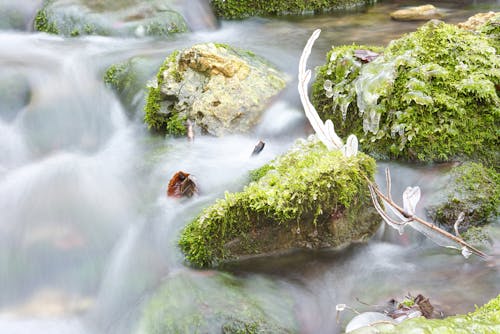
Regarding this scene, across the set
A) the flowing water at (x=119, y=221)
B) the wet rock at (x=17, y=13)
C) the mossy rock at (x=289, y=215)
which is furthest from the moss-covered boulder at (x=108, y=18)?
the mossy rock at (x=289, y=215)

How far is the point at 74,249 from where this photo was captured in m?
3.71

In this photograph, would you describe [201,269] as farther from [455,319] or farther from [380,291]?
[455,319]

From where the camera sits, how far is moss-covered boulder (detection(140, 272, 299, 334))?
291 cm

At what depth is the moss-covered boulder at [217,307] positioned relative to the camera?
2.91 meters

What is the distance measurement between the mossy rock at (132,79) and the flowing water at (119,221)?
0.41 feet

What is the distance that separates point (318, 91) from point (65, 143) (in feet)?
9.16

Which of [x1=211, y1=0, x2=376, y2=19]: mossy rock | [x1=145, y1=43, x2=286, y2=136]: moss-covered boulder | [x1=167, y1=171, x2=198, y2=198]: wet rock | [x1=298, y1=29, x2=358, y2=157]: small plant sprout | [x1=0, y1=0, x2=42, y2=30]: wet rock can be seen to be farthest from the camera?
[x1=211, y1=0, x2=376, y2=19]: mossy rock

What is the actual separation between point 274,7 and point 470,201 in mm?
A: 6485

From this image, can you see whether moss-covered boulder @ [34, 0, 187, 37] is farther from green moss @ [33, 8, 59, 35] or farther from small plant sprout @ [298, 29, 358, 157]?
small plant sprout @ [298, 29, 358, 157]

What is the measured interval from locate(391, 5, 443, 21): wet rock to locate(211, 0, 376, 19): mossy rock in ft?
4.18

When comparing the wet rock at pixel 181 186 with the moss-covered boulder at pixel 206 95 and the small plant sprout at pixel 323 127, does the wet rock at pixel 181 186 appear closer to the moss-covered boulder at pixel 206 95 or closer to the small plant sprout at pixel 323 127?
the moss-covered boulder at pixel 206 95

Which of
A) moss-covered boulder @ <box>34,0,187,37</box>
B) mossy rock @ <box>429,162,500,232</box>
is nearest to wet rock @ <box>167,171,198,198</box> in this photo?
mossy rock @ <box>429,162,500,232</box>

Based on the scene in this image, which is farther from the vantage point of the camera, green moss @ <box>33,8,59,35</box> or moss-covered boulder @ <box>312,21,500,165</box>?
green moss @ <box>33,8,59,35</box>

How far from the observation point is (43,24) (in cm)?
787
